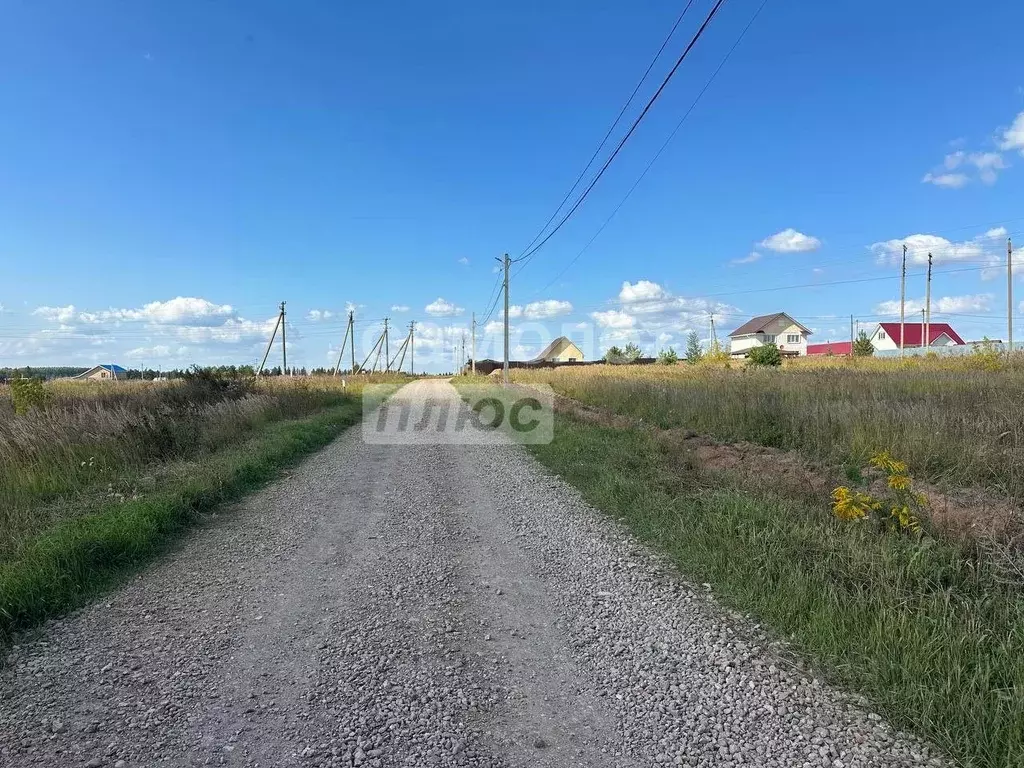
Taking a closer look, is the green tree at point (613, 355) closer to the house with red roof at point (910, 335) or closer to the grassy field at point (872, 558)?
the house with red roof at point (910, 335)

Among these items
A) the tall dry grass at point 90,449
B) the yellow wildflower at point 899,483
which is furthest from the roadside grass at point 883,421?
the tall dry grass at point 90,449

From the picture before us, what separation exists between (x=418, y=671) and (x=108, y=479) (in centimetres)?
674

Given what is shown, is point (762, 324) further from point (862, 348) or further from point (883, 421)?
point (883, 421)

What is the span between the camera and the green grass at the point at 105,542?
155 inches

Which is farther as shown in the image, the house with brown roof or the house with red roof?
the house with brown roof

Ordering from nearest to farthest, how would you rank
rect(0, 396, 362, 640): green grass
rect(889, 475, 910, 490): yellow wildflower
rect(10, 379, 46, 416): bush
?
rect(0, 396, 362, 640): green grass < rect(889, 475, 910, 490): yellow wildflower < rect(10, 379, 46, 416): bush

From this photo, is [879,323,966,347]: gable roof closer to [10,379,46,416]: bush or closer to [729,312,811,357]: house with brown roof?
[729,312,811,357]: house with brown roof

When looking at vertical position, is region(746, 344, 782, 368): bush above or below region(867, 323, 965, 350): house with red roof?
below

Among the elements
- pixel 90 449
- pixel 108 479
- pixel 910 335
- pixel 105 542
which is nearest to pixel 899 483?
pixel 105 542

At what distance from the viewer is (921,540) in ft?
14.5

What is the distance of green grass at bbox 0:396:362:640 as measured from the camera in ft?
12.9

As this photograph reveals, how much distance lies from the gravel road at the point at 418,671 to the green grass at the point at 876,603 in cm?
18

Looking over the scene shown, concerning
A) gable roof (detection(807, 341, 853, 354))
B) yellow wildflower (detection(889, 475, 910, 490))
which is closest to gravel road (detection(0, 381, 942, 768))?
yellow wildflower (detection(889, 475, 910, 490))

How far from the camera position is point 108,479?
7.67 m
